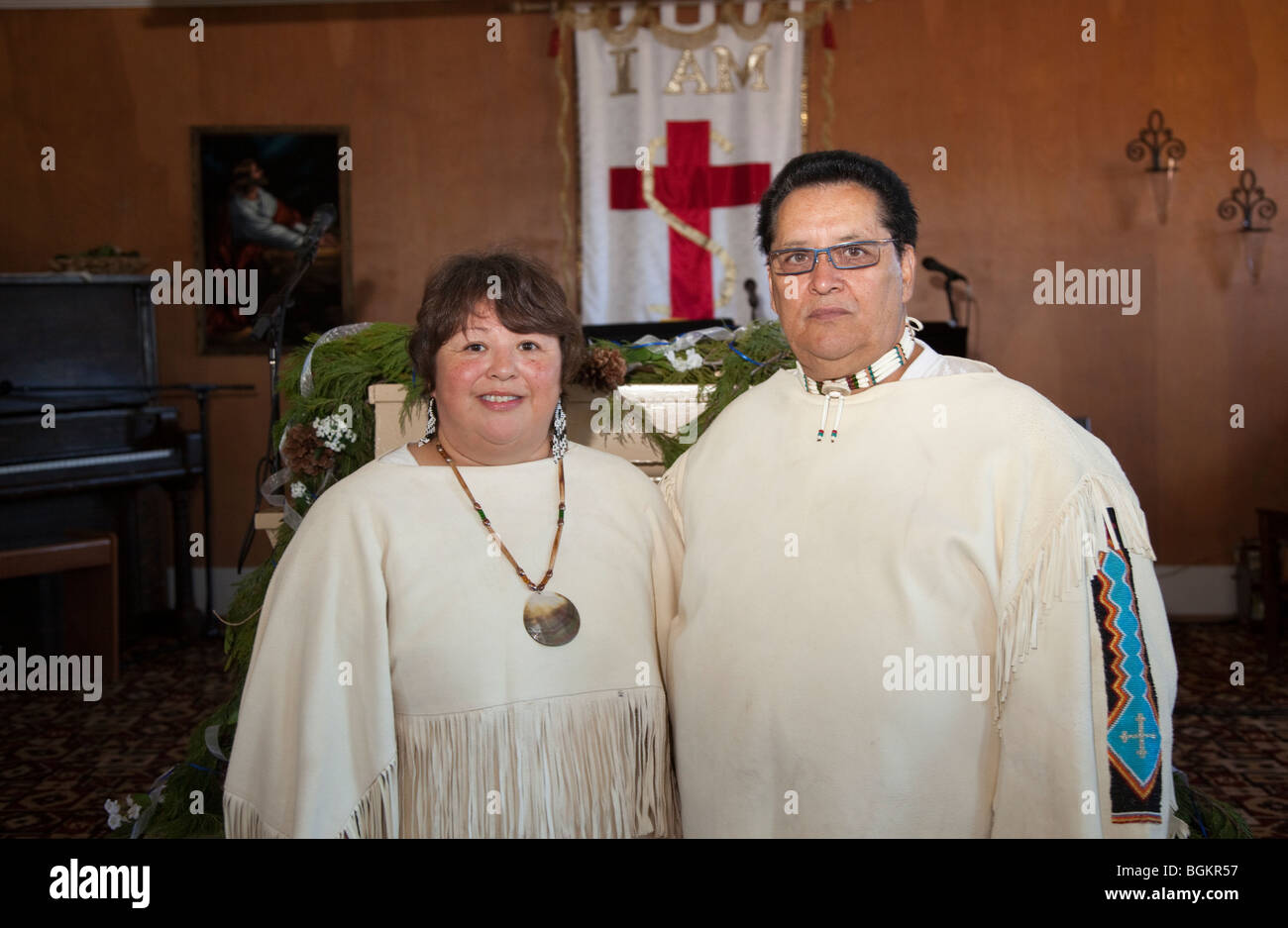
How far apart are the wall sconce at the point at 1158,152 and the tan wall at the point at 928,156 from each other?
0.07 meters

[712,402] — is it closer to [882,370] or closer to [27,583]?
[882,370]

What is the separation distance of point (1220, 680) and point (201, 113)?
6.62m

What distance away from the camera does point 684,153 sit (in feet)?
21.4

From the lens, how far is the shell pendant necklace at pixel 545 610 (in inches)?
82.2

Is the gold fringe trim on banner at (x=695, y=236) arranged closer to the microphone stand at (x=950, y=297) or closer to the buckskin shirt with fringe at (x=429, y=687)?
the microphone stand at (x=950, y=297)

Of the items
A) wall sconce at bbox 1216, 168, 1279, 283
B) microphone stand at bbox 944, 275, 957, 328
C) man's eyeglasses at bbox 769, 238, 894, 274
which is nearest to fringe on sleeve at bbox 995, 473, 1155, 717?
man's eyeglasses at bbox 769, 238, 894, 274

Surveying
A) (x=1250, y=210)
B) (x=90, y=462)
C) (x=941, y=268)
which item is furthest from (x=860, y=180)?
(x=1250, y=210)

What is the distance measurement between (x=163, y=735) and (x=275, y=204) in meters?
3.48

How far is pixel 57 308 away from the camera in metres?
6.15

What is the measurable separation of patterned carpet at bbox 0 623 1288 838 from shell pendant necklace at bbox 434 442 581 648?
235 centimetres

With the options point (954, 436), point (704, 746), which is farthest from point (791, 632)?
point (954, 436)

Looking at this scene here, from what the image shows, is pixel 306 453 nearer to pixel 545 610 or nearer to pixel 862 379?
pixel 545 610

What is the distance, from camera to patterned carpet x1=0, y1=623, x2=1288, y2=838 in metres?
3.79

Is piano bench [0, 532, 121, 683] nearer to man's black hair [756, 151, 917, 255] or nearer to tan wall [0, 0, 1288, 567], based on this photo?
tan wall [0, 0, 1288, 567]
